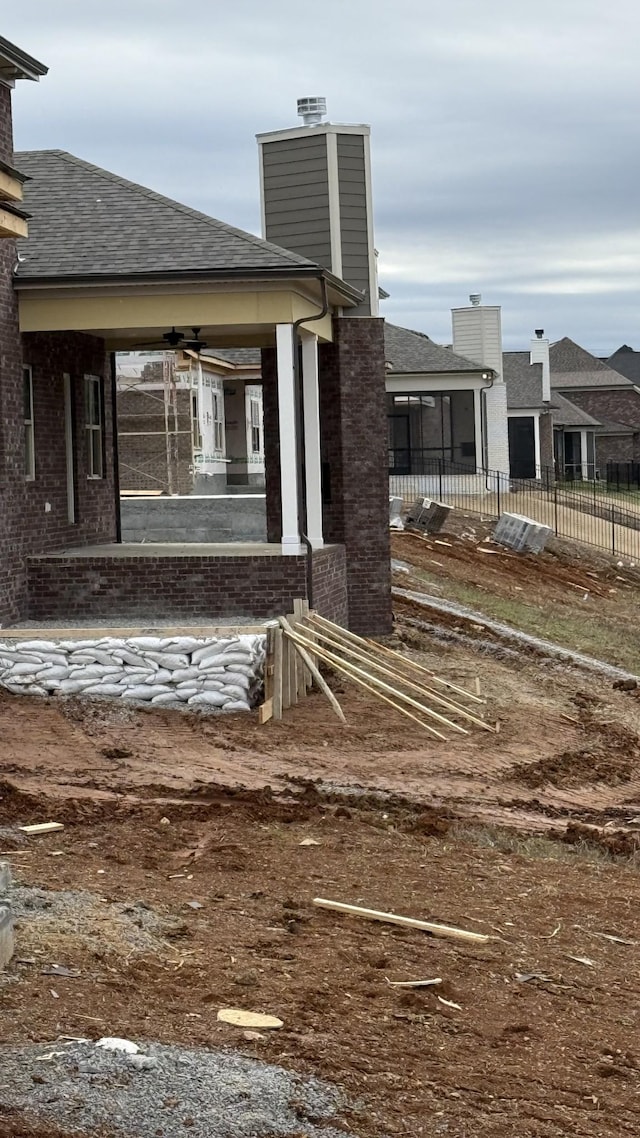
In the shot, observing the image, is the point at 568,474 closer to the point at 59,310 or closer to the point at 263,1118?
the point at 59,310

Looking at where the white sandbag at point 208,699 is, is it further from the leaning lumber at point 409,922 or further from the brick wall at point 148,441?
the brick wall at point 148,441

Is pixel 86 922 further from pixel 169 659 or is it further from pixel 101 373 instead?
pixel 101 373

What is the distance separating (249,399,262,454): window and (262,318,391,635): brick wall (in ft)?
78.6

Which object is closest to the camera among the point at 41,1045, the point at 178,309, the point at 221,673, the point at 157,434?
the point at 41,1045

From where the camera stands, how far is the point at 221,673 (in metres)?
14.0

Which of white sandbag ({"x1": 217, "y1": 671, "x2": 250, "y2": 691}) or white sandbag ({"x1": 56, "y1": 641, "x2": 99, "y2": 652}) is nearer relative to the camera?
white sandbag ({"x1": 217, "y1": 671, "x2": 250, "y2": 691})

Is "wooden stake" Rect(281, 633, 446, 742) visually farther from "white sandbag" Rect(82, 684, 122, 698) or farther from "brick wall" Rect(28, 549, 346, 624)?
"white sandbag" Rect(82, 684, 122, 698)

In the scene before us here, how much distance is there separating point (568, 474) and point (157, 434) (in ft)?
99.8

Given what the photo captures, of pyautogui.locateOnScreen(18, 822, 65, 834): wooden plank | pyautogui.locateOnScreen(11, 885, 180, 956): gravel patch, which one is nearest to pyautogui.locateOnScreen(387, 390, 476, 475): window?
pyautogui.locateOnScreen(18, 822, 65, 834): wooden plank

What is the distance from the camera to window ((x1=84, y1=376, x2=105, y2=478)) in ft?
61.8

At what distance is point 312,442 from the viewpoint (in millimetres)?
18125

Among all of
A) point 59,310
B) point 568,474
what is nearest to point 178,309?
point 59,310

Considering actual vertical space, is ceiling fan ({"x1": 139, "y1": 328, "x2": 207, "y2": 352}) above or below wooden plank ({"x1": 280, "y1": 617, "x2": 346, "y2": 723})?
above

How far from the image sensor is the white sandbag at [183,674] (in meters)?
14.1
